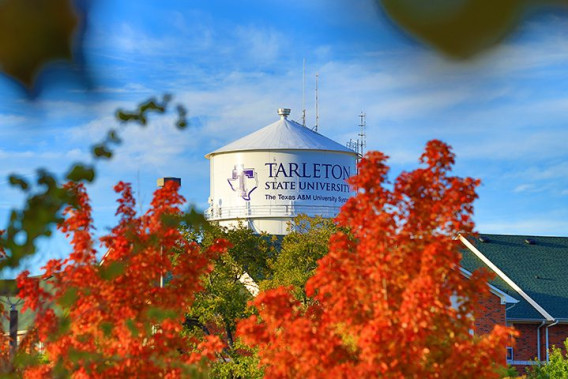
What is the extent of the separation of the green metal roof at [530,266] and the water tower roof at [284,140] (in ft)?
43.0

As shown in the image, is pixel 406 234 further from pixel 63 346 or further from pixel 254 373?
pixel 254 373

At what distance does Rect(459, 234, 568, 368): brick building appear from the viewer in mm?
49625

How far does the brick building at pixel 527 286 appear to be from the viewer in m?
49.6

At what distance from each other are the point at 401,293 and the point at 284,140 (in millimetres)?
53529

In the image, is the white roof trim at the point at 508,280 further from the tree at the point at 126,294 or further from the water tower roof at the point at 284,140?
the tree at the point at 126,294

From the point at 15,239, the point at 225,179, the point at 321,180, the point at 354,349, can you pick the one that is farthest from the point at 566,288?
the point at 15,239

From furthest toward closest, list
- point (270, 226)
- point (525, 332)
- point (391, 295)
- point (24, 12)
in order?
point (270, 226) → point (525, 332) → point (391, 295) → point (24, 12)

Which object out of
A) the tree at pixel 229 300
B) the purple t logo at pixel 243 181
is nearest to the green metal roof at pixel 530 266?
the purple t logo at pixel 243 181

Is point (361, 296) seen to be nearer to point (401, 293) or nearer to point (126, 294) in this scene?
point (401, 293)

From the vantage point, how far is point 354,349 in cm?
1195

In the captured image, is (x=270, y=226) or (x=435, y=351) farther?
(x=270, y=226)

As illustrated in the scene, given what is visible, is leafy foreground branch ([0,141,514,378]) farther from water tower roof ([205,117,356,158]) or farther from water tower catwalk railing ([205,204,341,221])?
water tower roof ([205,117,356,158])

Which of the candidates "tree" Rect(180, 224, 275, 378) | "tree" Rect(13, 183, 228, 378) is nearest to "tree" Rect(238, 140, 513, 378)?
"tree" Rect(13, 183, 228, 378)

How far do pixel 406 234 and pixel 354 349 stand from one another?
1651 millimetres
